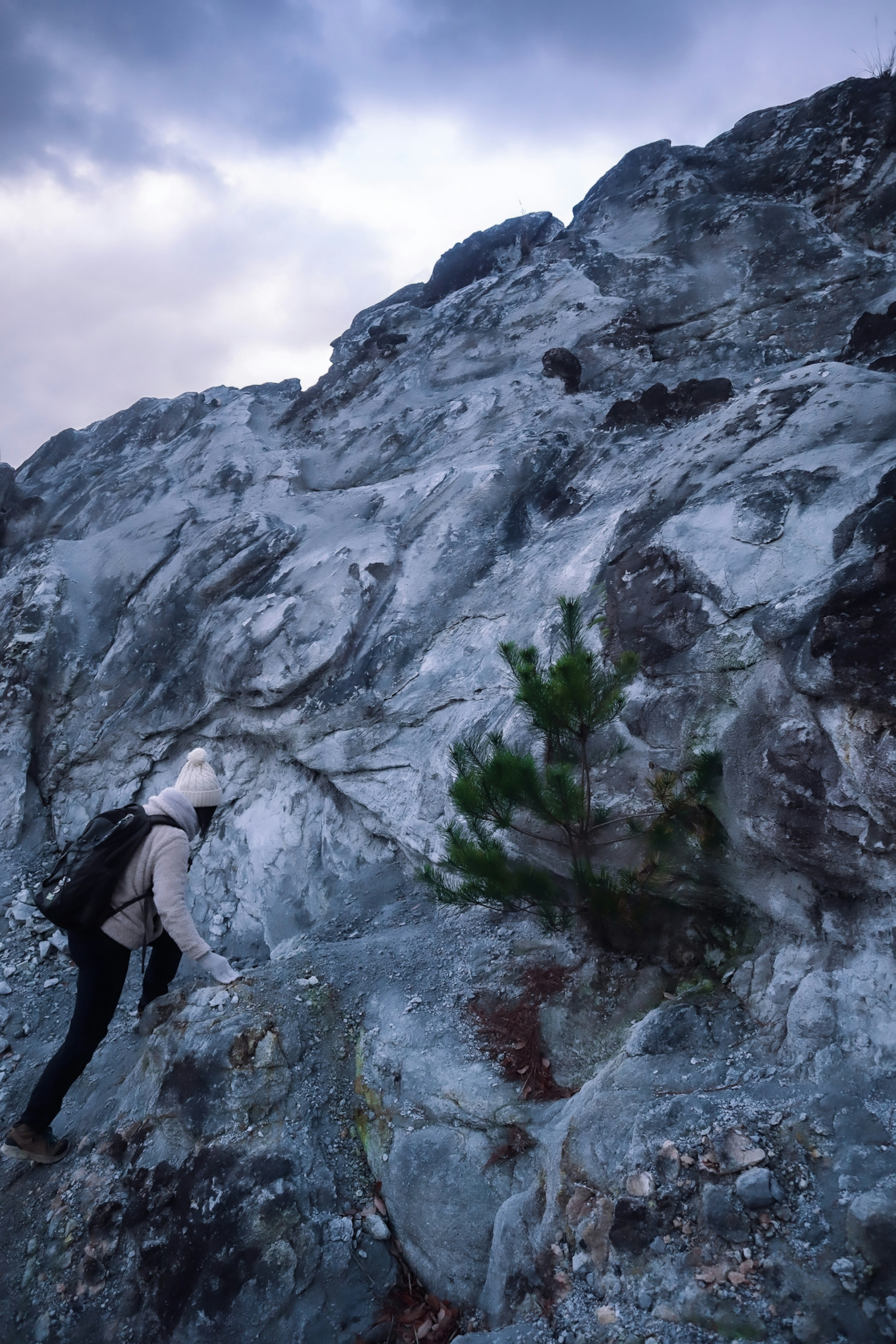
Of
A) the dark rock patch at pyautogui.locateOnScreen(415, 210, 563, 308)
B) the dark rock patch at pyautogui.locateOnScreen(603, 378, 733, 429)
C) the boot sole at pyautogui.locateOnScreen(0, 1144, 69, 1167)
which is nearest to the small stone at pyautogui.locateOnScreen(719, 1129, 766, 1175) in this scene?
the boot sole at pyautogui.locateOnScreen(0, 1144, 69, 1167)

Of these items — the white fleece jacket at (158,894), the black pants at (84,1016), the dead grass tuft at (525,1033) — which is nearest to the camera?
the dead grass tuft at (525,1033)

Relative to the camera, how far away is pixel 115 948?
150 inches

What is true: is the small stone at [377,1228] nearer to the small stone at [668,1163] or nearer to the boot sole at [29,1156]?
the small stone at [668,1163]

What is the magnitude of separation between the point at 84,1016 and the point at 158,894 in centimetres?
70

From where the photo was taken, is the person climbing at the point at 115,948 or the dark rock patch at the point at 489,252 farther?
the dark rock patch at the point at 489,252

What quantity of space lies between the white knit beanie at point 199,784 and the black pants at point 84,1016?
0.87 metres

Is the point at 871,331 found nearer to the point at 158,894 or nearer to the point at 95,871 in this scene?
the point at 158,894

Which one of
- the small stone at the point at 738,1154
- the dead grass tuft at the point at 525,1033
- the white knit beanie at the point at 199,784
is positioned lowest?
the dead grass tuft at the point at 525,1033

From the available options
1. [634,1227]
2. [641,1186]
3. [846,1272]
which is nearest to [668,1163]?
[641,1186]

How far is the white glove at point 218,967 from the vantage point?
4.04 metres

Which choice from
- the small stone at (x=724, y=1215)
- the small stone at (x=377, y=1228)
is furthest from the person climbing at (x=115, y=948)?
the small stone at (x=724, y=1215)

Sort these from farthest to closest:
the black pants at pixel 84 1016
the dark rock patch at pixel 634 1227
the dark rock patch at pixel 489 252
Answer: the dark rock patch at pixel 489 252
the black pants at pixel 84 1016
the dark rock patch at pixel 634 1227

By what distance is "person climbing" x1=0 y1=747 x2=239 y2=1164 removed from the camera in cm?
368

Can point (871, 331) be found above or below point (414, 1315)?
above
